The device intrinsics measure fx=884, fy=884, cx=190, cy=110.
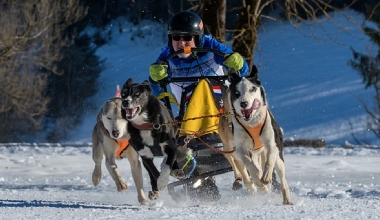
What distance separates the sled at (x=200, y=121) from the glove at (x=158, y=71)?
0.24 feet

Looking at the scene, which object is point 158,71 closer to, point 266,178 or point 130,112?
point 130,112

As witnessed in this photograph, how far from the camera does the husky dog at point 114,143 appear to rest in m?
7.16

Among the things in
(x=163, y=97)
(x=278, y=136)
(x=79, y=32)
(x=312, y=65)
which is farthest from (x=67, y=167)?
(x=312, y=65)

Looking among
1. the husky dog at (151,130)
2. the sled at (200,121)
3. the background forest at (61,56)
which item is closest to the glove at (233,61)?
the sled at (200,121)

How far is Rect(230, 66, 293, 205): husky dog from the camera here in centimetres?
675

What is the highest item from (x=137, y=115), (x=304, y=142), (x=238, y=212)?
(x=137, y=115)

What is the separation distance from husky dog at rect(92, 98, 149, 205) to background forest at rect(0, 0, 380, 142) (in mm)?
14120

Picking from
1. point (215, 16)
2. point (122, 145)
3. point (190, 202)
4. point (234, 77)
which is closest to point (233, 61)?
point (234, 77)

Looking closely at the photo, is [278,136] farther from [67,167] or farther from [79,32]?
[79,32]

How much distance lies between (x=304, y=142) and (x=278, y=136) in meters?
10.8

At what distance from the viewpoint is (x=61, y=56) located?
111ft

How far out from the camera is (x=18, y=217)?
6.31m

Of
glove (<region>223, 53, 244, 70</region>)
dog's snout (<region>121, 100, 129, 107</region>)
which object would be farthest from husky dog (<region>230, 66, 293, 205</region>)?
dog's snout (<region>121, 100, 129, 107</region>)

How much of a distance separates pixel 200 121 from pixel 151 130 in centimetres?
73
